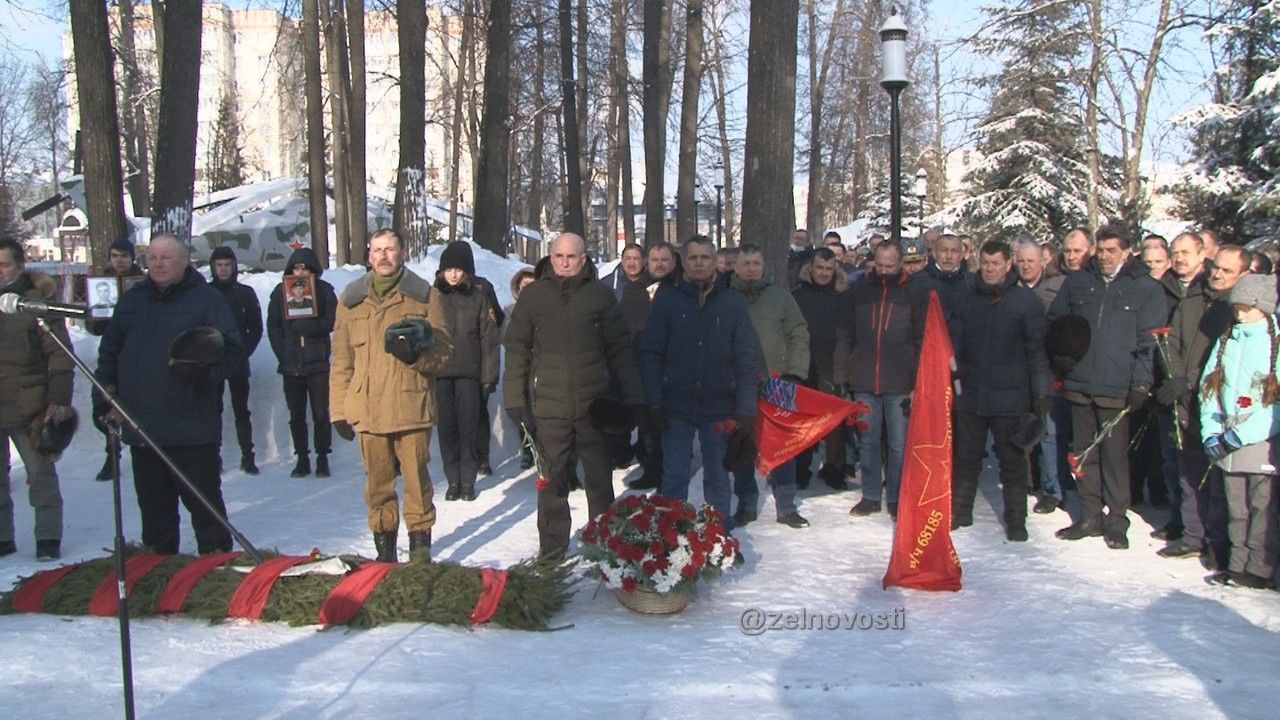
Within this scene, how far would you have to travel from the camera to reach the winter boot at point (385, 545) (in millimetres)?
7082

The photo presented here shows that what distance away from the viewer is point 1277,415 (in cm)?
674

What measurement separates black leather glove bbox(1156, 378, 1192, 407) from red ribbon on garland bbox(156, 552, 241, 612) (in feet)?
19.6

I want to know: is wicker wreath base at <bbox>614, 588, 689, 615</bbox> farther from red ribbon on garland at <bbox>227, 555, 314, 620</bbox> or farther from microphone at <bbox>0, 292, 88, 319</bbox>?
microphone at <bbox>0, 292, 88, 319</bbox>

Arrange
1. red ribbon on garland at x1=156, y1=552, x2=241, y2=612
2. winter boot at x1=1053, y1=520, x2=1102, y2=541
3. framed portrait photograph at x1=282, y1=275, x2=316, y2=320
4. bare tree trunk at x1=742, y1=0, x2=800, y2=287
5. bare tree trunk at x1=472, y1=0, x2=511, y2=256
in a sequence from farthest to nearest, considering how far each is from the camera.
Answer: bare tree trunk at x1=472, y1=0, x2=511, y2=256
bare tree trunk at x1=742, y1=0, x2=800, y2=287
framed portrait photograph at x1=282, y1=275, x2=316, y2=320
winter boot at x1=1053, y1=520, x2=1102, y2=541
red ribbon on garland at x1=156, y1=552, x2=241, y2=612

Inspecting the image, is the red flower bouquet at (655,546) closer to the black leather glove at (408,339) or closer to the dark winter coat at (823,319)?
the black leather glove at (408,339)

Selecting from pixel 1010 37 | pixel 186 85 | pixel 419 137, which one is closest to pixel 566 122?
pixel 419 137

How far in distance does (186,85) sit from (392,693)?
991 cm

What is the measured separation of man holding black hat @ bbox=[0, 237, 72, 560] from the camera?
757 cm

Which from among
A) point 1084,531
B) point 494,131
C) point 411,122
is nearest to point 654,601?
point 1084,531

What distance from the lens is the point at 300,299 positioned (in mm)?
10414

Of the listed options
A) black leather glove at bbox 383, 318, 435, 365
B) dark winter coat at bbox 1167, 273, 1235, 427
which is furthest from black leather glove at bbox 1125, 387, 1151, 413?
black leather glove at bbox 383, 318, 435, 365

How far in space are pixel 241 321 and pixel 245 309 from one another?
120mm

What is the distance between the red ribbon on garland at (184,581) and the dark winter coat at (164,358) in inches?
34.2

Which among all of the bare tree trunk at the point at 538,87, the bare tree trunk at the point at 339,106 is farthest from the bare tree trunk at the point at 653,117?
the bare tree trunk at the point at 339,106
